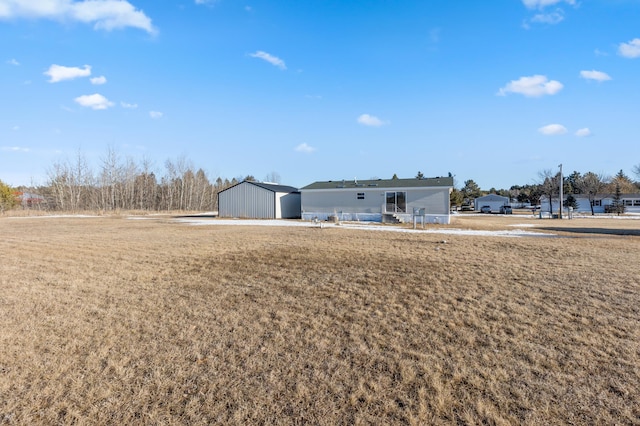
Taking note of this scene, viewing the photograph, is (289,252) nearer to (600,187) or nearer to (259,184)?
(259,184)

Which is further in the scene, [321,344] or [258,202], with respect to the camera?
[258,202]

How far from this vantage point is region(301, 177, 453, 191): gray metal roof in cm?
2358

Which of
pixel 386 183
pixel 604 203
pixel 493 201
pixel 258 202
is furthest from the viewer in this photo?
pixel 493 201

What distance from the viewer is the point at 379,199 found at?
24969mm

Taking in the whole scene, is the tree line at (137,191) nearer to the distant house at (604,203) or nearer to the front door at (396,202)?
the distant house at (604,203)

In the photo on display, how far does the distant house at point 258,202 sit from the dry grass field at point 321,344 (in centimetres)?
2036

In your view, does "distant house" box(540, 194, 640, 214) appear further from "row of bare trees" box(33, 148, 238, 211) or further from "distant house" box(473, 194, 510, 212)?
"row of bare trees" box(33, 148, 238, 211)

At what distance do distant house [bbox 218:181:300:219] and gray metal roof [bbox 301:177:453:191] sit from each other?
294 cm

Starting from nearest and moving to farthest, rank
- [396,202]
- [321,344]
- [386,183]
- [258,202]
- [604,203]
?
[321,344] < [396,202] < [386,183] < [258,202] < [604,203]

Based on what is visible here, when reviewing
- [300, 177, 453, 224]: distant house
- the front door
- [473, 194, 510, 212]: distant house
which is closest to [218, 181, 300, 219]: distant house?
[300, 177, 453, 224]: distant house

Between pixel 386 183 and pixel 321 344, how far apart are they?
A: 896 inches

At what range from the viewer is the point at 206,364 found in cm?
359

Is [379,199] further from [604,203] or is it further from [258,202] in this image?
[604,203]

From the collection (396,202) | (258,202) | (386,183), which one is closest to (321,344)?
(396,202)
